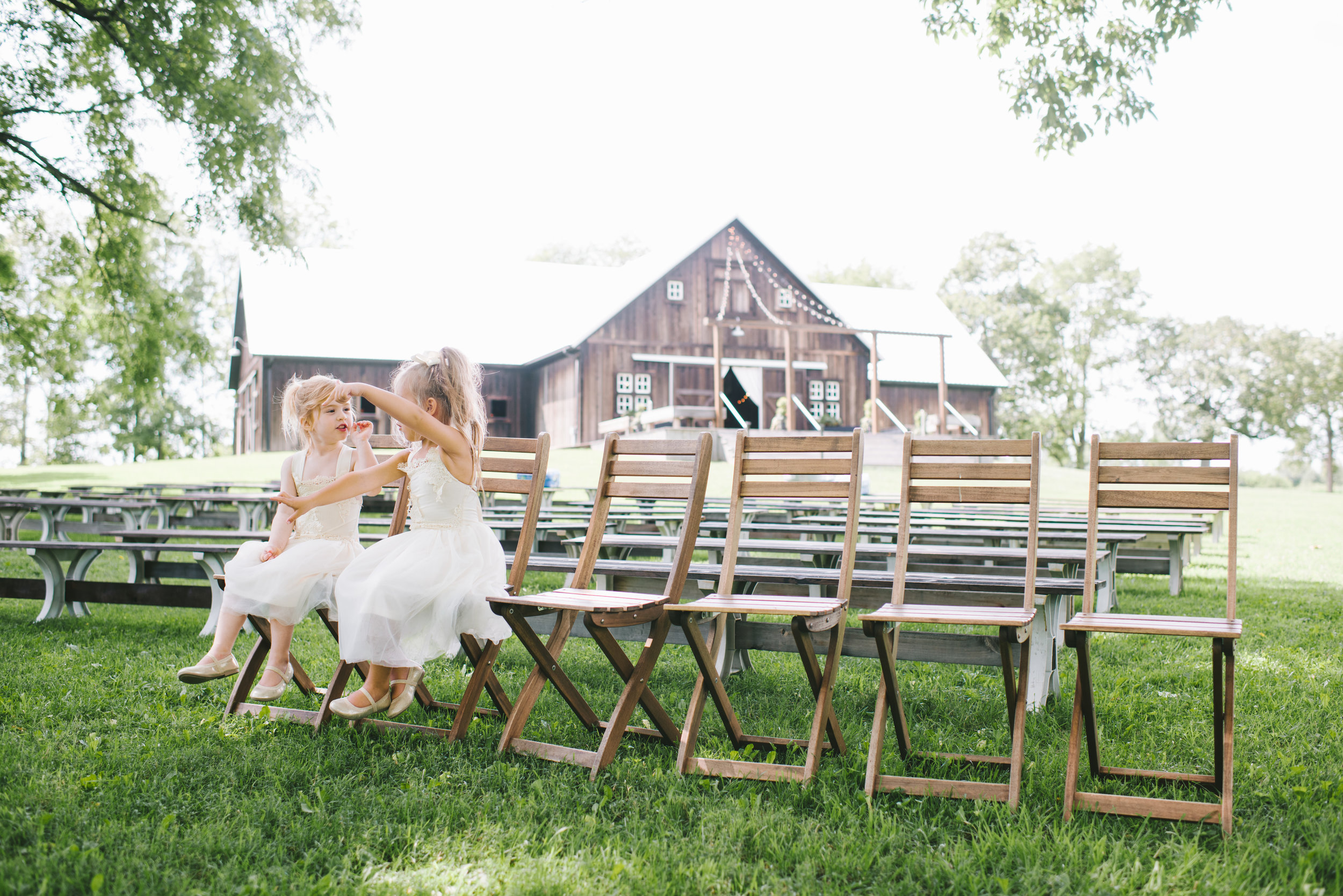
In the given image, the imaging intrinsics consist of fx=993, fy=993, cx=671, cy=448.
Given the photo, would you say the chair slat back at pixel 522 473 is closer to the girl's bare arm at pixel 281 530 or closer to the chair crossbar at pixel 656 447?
the chair crossbar at pixel 656 447

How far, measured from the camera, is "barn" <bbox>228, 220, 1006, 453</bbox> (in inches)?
1105

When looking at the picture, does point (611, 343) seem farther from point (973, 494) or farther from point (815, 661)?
point (815, 661)

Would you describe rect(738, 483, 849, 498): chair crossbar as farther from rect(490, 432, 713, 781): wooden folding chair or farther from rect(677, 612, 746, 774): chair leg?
rect(677, 612, 746, 774): chair leg

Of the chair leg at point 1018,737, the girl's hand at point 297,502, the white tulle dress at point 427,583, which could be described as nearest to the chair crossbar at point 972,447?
the chair leg at point 1018,737

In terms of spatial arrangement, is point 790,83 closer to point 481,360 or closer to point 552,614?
point 552,614

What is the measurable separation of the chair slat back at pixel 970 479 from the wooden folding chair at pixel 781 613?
20 cm

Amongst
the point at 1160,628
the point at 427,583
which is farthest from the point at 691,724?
the point at 1160,628

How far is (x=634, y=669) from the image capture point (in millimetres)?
3771

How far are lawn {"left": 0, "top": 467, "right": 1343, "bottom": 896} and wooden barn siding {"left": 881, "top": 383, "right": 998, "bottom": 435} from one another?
27.7 metres

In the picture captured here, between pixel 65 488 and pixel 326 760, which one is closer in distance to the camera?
pixel 326 760

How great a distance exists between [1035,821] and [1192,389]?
208 feet

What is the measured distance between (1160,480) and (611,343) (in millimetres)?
24674

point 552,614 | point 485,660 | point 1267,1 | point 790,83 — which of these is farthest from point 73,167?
point 1267,1

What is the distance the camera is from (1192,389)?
5878 centimetres
